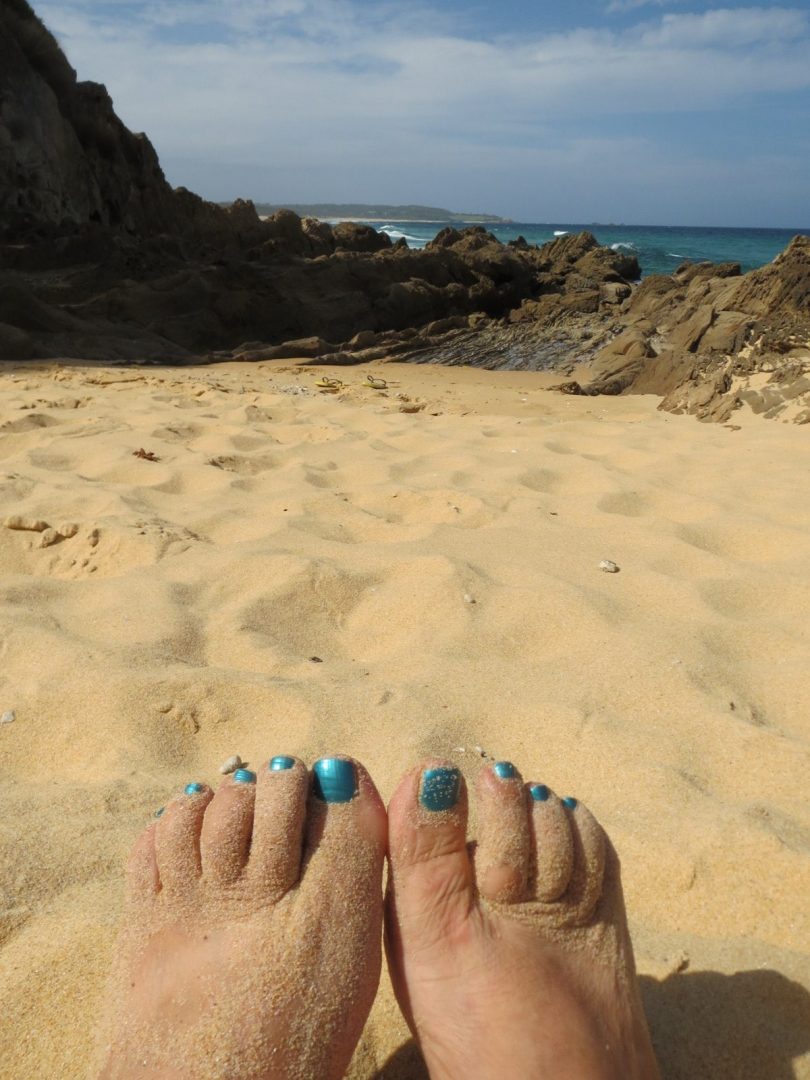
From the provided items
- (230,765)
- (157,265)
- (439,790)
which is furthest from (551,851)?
(157,265)

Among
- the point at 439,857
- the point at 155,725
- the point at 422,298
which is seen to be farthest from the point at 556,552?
the point at 422,298

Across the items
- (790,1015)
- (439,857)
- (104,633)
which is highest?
(439,857)

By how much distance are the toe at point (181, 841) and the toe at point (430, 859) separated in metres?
0.26

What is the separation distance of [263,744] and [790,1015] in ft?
3.00

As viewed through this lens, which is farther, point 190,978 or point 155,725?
point 155,725

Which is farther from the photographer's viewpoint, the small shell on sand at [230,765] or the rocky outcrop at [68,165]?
the rocky outcrop at [68,165]

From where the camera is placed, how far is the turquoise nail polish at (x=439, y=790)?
1.06m

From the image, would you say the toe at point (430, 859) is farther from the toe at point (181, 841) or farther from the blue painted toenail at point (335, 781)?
the toe at point (181, 841)

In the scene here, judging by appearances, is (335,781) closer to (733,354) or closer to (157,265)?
(733,354)

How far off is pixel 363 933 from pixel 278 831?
16cm

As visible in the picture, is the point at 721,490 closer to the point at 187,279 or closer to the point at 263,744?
the point at 263,744

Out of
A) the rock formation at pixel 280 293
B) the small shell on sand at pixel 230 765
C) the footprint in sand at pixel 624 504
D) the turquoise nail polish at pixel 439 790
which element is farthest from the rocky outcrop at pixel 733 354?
the turquoise nail polish at pixel 439 790

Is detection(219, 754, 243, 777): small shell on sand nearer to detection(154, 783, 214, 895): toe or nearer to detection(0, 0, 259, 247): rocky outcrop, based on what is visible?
detection(154, 783, 214, 895): toe

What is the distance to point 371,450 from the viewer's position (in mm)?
3791
